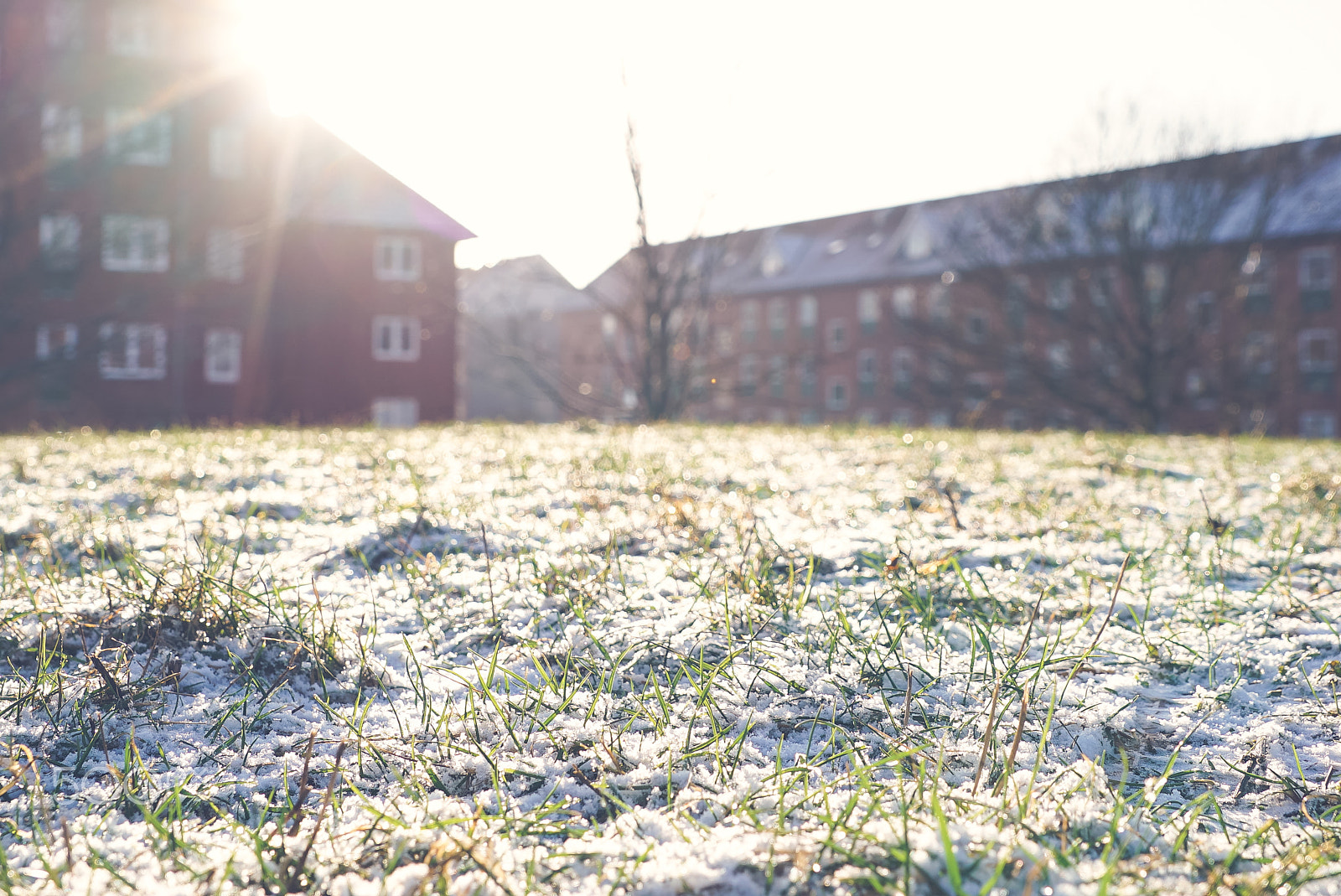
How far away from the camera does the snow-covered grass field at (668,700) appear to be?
1.27 meters

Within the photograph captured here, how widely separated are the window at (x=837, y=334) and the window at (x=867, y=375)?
118 cm

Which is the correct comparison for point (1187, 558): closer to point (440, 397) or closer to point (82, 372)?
point (82, 372)

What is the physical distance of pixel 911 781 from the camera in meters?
1.49

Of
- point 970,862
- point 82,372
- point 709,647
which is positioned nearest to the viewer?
point 970,862

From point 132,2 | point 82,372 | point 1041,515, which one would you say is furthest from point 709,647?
point 132,2

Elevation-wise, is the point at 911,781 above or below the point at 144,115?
below

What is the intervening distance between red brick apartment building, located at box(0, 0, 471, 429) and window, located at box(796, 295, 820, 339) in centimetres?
1888

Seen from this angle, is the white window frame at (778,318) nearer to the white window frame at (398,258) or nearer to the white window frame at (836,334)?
the white window frame at (836,334)

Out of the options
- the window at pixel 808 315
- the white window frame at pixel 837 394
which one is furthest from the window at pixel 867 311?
the white window frame at pixel 837 394

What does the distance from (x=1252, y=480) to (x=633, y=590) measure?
13.2ft

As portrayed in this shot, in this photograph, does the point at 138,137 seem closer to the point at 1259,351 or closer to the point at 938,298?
the point at 938,298

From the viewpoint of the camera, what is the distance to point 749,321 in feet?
148

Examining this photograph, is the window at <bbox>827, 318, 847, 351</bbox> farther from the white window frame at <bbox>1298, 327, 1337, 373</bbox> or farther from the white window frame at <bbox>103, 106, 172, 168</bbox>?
the white window frame at <bbox>103, 106, 172, 168</bbox>

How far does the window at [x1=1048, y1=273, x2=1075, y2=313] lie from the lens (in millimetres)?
23594
